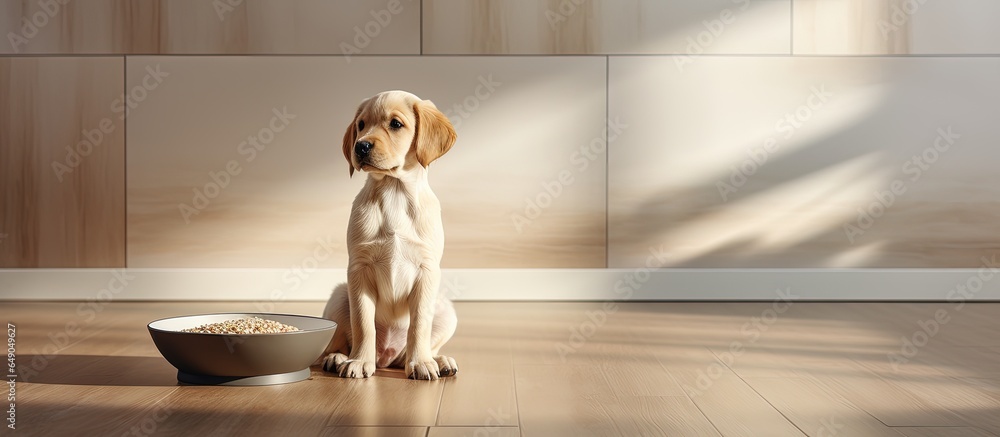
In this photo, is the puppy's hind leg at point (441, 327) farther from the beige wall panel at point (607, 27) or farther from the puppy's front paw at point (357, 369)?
the beige wall panel at point (607, 27)

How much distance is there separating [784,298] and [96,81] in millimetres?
3137

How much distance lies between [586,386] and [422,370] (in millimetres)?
389

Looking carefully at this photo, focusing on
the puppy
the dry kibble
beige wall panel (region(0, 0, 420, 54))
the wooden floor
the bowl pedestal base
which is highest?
beige wall panel (region(0, 0, 420, 54))

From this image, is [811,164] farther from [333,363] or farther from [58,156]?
[58,156]

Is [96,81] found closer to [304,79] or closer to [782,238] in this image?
[304,79]

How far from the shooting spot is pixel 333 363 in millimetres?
2232

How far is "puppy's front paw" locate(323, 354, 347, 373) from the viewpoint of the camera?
2.22 metres

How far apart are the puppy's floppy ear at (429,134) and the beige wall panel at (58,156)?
2.23 meters

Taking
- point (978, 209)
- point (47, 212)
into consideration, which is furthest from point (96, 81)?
point (978, 209)

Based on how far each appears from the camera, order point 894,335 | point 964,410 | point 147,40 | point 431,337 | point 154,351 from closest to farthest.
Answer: point 964,410
point 431,337
point 154,351
point 894,335
point 147,40

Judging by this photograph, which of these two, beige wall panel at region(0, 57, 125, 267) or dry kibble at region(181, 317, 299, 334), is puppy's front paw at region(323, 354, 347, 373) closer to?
dry kibble at region(181, 317, 299, 334)

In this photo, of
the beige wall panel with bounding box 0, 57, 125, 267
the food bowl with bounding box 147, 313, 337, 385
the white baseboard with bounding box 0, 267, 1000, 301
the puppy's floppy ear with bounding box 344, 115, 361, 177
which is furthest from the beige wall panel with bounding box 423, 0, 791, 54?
the food bowl with bounding box 147, 313, 337, 385

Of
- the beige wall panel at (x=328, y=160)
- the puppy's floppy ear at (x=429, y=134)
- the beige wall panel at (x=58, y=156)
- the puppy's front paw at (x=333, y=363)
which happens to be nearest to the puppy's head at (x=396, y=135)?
the puppy's floppy ear at (x=429, y=134)

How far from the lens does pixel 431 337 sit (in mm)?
2303
